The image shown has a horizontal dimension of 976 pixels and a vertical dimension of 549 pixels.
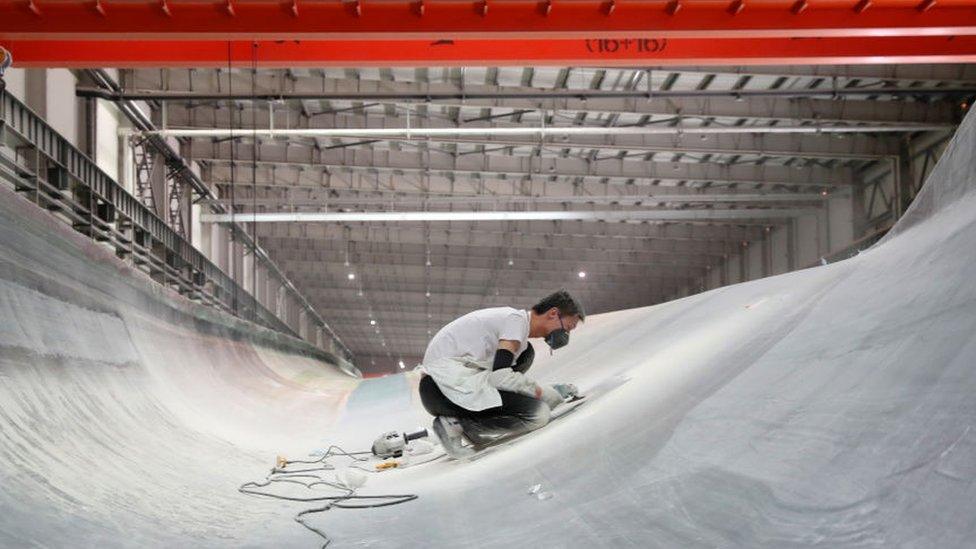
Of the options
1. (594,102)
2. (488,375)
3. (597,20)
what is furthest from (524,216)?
(488,375)

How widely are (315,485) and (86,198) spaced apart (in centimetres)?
752

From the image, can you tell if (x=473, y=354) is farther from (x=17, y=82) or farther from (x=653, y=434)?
(x=17, y=82)

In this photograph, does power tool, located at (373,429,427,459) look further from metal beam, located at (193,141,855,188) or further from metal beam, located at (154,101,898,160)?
metal beam, located at (193,141,855,188)

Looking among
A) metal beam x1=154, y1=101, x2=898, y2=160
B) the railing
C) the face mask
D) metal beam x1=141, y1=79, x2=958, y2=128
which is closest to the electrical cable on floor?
the face mask

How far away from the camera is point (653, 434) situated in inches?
108

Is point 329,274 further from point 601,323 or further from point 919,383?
point 919,383

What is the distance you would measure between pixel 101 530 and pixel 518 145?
1407cm

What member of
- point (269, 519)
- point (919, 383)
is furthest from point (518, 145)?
point (919, 383)

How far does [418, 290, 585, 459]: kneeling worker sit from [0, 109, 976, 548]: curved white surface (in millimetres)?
206

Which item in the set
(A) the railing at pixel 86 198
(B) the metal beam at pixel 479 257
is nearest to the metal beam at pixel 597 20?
(A) the railing at pixel 86 198

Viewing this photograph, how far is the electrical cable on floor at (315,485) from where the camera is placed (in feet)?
10.7

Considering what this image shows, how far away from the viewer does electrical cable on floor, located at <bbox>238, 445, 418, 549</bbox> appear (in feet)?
10.7

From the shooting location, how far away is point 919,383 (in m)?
1.71

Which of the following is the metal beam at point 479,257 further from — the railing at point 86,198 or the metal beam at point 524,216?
the railing at point 86,198
